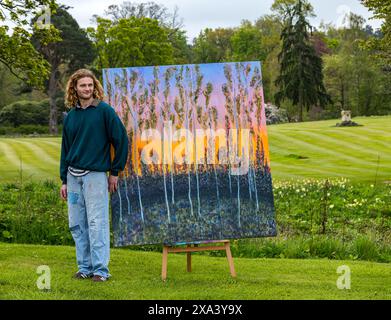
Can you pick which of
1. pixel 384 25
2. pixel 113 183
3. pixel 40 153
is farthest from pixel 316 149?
pixel 113 183

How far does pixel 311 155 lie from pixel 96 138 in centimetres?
2109

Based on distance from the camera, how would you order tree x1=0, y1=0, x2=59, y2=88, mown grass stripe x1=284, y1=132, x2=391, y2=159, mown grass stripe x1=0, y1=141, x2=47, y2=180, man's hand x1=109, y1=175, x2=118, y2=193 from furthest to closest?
mown grass stripe x1=284, y1=132, x2=391, y2=159
mown grass stripe x1=0, y1=141, x2=47, y2=180
tree x1=0, y1=0, x2=59, y2=88
man's hand x1=109, y1=175, x2=118, y2=193

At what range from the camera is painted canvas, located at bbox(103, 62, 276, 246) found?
21.9 feet

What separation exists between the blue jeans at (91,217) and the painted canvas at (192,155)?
0.94ft

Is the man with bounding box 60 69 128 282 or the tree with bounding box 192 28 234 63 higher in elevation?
the tree with bounding box 192 28 234 63

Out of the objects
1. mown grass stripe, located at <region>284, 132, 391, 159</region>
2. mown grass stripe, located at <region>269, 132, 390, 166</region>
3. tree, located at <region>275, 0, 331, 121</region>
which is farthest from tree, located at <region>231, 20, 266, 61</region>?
mown grass stripe, located at <region>284, 132, 391, 159</region>

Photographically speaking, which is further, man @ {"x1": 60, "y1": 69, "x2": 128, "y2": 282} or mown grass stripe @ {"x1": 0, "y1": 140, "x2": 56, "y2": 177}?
mown grass stripe @ {"x1": 0, "y1": 140, "x2": 56, "y2": 177}

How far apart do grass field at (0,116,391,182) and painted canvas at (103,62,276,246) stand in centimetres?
1300

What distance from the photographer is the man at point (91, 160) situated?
6293mm

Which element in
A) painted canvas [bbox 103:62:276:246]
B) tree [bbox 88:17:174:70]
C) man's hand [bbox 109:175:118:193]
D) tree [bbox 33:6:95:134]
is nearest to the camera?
man's hand [bbox 109:175:118:193]

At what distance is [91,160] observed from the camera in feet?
20.6

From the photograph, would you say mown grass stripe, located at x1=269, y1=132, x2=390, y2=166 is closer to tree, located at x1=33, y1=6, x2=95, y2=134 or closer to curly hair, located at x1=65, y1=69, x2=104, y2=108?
curly hair, located at x1=65, y1=69, x2=104, y2=108

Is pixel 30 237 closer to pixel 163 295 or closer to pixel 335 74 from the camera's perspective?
pixel 163 295

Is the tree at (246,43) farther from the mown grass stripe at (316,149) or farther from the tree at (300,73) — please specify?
the mown grass stripe at (316,149)
